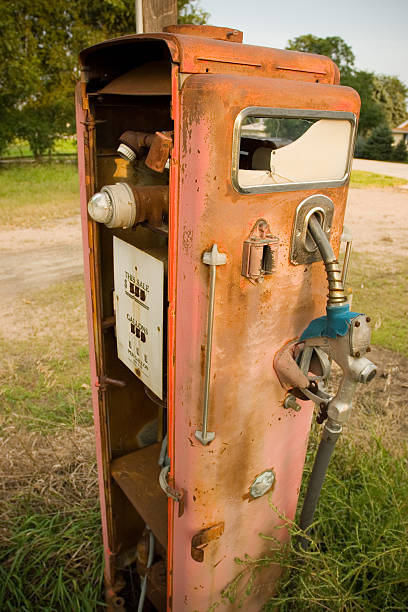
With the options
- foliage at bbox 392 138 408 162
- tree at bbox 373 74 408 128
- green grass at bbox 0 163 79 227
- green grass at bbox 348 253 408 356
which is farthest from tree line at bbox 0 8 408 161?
tree at bbox 373 74 408 128

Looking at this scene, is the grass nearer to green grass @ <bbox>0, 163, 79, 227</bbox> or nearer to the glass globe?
the glass globe

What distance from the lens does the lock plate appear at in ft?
4.16

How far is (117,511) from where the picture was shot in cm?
206

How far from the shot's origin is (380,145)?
1080 inches

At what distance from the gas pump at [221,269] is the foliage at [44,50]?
11956 millimetres

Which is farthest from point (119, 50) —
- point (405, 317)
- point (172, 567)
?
point (405, 317)

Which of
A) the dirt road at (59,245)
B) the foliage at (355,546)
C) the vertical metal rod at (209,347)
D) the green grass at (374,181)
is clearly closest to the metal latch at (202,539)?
the foliage at (355,546)

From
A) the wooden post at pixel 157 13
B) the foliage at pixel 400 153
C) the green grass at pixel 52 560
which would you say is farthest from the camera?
the foliage at pixel 400 153

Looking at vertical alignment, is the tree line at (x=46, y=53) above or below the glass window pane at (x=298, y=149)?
above

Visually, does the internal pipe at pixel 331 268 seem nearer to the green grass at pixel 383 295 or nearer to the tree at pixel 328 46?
the green grass at pixel 383 295

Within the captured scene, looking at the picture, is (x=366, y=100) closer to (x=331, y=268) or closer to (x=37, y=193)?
(x=37, y=193)

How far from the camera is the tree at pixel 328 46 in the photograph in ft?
150

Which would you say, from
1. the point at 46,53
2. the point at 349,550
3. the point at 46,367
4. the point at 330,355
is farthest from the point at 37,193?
the point at 330,355

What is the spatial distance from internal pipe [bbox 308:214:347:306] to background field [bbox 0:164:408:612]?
0.97ft
